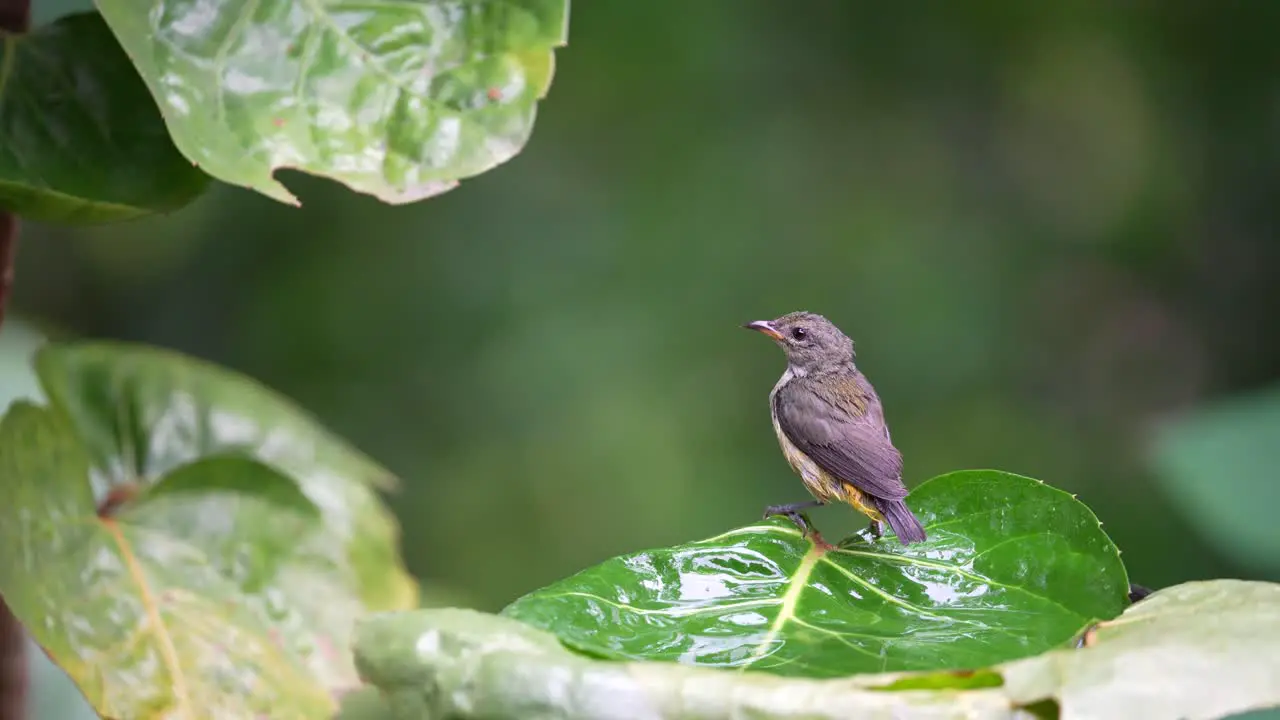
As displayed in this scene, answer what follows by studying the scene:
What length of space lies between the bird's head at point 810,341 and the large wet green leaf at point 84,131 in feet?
5.18

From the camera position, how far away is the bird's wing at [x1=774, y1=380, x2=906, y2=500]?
2430mm

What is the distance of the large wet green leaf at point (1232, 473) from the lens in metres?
3.62

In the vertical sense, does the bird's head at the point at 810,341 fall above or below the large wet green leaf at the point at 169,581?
above

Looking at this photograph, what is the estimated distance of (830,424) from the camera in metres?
2.63

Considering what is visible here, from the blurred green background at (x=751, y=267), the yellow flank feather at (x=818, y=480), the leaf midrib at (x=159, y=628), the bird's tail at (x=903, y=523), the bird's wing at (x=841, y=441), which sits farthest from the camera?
the blurred green background at (x=751, y=267)

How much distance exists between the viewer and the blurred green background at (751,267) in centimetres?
691

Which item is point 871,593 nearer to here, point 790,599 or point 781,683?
point 790,599

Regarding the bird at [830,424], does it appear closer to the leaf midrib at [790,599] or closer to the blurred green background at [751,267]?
the leaf midrib at [790,599]

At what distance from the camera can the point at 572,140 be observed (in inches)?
284

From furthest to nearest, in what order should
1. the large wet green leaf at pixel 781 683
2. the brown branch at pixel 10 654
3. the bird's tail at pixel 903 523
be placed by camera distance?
the brown branch at pixel 10 654
the bird's tail at pixel 903 523
the large wet green leaf at pixel 781 683

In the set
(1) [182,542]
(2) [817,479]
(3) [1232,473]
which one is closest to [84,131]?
(1) [182,542]

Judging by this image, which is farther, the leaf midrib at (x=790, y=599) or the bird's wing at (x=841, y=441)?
the bird's wing at (x=841, y=441)

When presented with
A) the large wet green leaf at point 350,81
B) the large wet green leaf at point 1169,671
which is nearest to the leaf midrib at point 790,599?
the large wet green leaf at point 1169,671

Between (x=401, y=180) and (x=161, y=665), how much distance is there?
2.68ft
